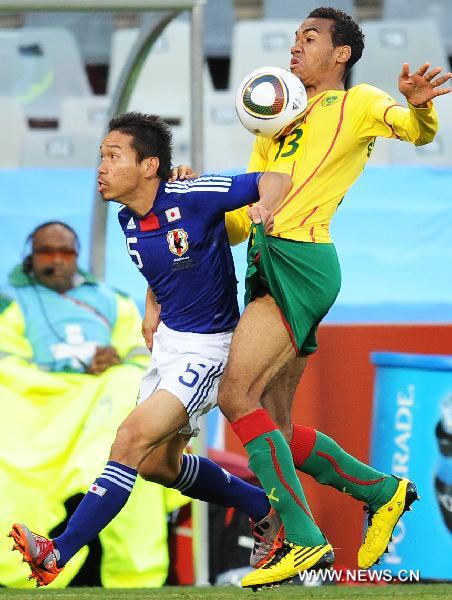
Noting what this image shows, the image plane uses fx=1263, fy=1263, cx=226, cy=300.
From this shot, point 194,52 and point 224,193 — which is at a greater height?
point 194,52

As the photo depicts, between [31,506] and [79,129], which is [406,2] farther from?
[31,506]

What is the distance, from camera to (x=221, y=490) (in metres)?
4.53

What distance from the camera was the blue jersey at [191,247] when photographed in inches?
163

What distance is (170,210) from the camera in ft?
13.8

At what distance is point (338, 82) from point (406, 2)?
6730 mm

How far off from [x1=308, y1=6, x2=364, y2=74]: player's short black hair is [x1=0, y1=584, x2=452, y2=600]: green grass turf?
191 cm

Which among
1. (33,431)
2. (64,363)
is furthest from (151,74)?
(33,431)

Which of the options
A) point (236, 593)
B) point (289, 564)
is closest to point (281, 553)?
point (289, 564)

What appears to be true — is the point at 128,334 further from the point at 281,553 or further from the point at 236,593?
the point at 281,553

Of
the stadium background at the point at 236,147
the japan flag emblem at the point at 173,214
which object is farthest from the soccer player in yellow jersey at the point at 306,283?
the stadium background at the point at 236,147

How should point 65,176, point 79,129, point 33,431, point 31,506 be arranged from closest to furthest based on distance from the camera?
point 31,506
point 33,431
point 65,176
point 79,129

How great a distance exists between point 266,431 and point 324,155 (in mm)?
928

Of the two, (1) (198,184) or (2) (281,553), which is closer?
(2) (281,553)
